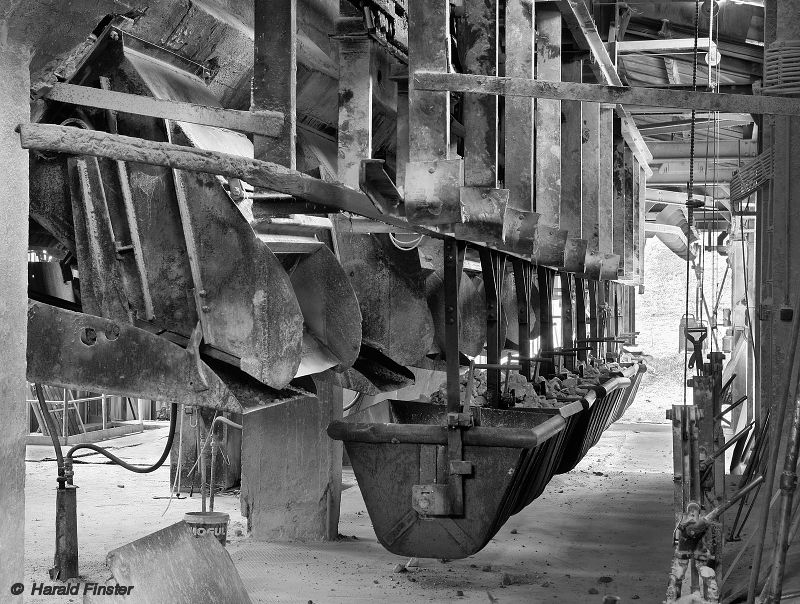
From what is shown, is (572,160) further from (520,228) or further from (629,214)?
(629,214)

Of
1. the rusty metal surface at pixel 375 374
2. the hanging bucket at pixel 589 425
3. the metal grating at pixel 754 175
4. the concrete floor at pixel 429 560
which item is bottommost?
the concrete floor at pixel 429 560

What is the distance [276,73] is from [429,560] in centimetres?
467

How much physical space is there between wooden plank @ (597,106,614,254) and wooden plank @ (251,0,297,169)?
6.34 metres

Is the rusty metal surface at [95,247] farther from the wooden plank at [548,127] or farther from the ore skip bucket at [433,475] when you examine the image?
the wooden plank at [548,127]


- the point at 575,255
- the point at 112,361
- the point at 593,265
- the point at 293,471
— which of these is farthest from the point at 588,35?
the point at 112,361

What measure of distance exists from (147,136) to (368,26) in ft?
6.57

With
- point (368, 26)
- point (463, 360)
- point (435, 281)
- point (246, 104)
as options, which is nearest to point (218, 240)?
point (246, 104)

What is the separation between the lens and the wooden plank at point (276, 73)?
4.66m

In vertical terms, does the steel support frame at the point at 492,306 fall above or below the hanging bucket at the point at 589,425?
above

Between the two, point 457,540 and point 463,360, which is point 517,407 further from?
point 463,360

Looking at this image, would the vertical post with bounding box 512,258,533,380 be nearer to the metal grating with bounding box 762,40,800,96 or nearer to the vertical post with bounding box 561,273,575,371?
the vertical post with bounding box 561,273,575,371

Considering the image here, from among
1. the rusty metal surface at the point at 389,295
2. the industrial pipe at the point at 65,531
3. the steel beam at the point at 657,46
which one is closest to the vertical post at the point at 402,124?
the rusty metal surface at the point at 389,295

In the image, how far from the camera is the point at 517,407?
23.9 feet

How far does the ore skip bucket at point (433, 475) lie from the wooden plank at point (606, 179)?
4.72 m
